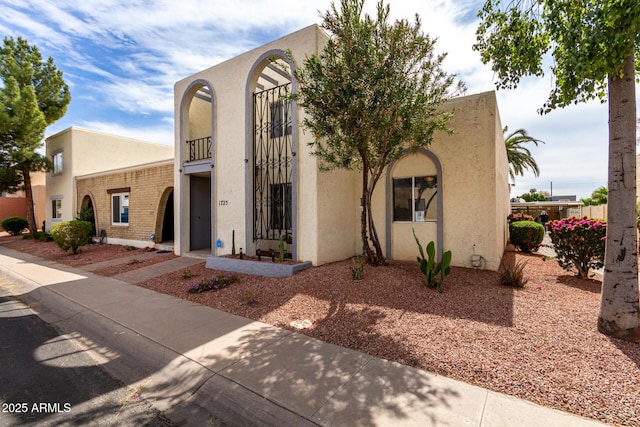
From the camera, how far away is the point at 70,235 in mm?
12414

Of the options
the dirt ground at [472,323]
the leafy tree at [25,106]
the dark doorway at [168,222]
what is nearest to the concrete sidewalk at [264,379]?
the dirt ground at [472,323]

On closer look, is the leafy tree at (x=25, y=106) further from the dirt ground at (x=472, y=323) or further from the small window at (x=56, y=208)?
the dirt ground at (x=472, y=323)

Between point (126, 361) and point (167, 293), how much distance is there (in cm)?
321

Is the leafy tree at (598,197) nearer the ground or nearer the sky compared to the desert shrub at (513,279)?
nearer the sky

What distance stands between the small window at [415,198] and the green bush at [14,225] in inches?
1127

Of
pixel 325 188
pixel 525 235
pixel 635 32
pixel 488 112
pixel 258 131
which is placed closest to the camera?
pixel 635 32

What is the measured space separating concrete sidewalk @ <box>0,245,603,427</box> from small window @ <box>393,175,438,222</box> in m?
5.76

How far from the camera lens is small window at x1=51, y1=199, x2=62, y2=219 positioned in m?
20.1

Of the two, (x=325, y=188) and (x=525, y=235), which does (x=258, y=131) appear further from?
(x=525, y=235)

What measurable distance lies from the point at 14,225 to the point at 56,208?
5324 mm

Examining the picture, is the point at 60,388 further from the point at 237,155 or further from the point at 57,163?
the point at 57,163

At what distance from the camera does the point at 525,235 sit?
1160cm

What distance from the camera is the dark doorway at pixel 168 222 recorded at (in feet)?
45.9

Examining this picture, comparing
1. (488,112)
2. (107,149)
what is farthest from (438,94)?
(107,149)
